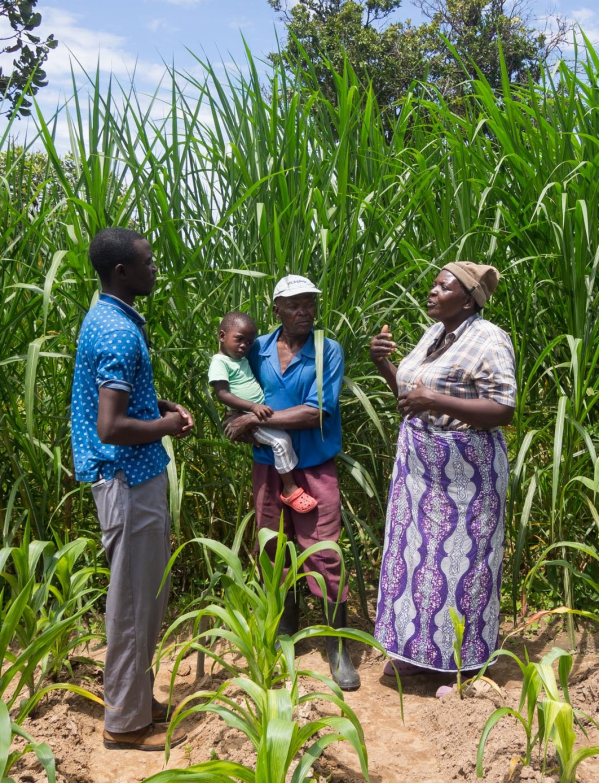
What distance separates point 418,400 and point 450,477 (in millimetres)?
316

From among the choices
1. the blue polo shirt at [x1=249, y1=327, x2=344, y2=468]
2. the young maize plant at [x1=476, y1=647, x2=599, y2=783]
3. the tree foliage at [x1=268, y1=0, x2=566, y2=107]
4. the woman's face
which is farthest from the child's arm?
the tree foliage at [x1=268, y1=0, x2=566, y2=107]

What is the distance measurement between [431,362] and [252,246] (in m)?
0.84

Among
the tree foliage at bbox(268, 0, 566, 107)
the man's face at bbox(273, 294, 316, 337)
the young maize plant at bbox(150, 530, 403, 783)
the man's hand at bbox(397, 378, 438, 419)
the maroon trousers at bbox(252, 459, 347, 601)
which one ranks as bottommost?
the young maize plant at bbox(150, 530, 403, 783)

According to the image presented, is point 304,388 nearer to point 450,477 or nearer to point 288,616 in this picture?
point 450,477

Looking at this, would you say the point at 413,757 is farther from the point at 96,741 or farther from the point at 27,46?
the point at 27,46

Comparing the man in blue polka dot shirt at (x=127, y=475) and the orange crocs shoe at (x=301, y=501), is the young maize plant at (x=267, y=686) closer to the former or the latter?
the man in blue polka dot shirt at (x=127, y=475)

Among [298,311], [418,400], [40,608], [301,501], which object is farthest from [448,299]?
[40,608]

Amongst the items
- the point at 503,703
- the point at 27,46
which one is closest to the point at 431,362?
the point at 503,703

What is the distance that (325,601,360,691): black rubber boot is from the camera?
2.66 metres

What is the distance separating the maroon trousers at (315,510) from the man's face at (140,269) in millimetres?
798

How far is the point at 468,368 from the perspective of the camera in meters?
2.45

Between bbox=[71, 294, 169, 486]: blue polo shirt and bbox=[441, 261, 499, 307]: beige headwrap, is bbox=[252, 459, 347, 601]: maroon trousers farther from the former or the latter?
bbox=[441, 261, 499, 307]: beige headwrap

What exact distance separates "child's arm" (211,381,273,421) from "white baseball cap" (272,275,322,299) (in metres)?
0.35

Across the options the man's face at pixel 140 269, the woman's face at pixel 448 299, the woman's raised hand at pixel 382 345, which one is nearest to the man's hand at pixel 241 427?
the woman's raised hand at pixel 382 345
